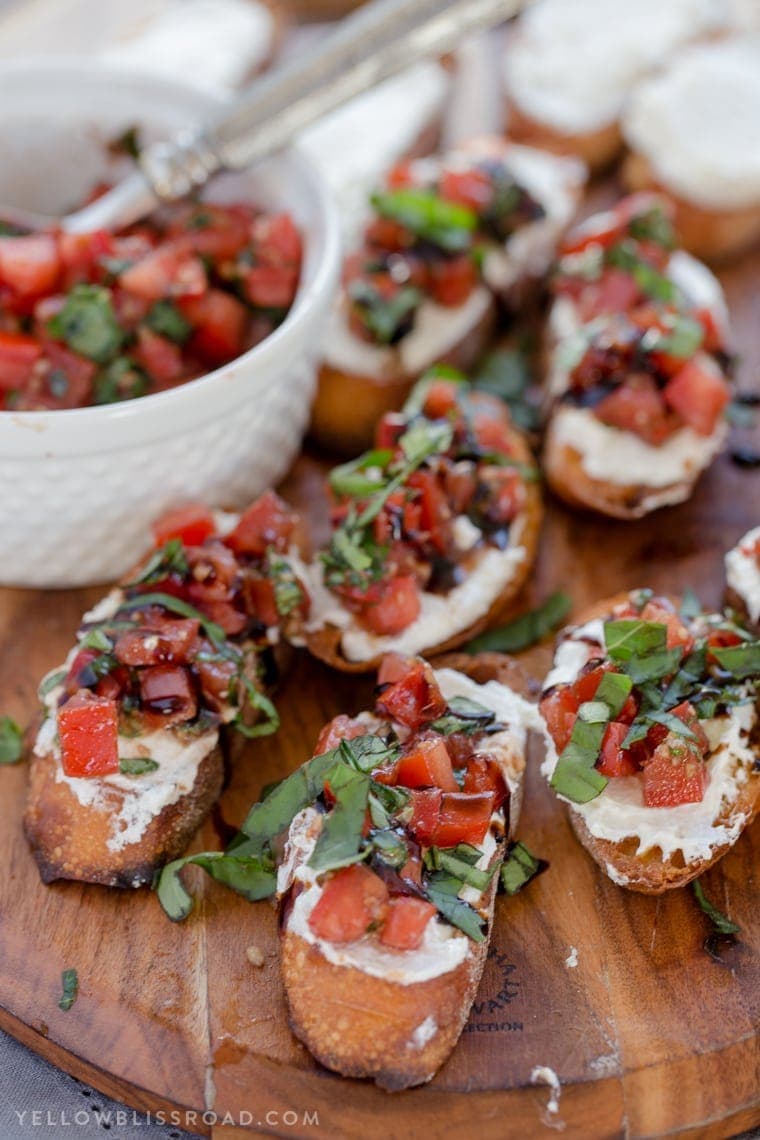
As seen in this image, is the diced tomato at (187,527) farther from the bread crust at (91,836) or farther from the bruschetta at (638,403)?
the bruschetta at (638,403)

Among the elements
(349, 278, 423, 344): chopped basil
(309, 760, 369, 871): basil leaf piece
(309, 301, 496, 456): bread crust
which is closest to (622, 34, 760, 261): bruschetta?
(309, 301, 496, 456): bread crust

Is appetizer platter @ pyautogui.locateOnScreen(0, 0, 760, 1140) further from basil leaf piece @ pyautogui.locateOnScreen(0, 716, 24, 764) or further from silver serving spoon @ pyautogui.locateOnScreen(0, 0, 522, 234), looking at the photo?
silver serving spoon @ pyautogui.locateOnScreen(0, 0, 522, 234)

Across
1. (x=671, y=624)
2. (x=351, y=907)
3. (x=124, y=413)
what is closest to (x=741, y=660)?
(x=671, y=624)

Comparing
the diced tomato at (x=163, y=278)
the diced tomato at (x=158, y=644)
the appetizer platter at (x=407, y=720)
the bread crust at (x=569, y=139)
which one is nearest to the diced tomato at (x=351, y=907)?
the appetizer platter at (x=407, y=720)

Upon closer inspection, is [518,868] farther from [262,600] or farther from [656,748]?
[262,600]

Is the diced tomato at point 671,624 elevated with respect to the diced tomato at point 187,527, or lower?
lower

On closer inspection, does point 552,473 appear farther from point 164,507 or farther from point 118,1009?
point 118,1009
